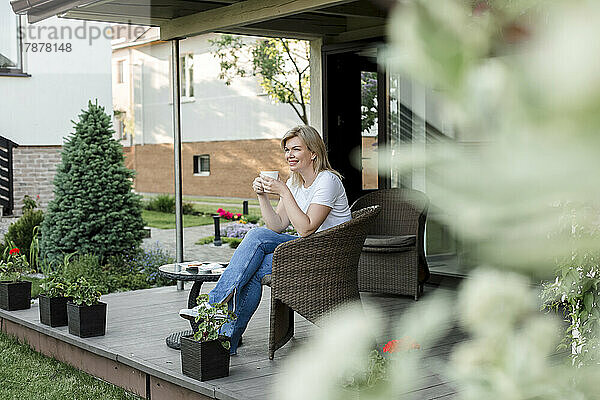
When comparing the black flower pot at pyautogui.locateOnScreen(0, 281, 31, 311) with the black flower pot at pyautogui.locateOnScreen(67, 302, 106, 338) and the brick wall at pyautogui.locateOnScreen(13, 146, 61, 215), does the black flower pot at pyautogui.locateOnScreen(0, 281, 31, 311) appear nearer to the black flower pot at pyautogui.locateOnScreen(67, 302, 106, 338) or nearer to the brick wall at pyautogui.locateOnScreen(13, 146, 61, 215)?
the black flower pot at pyautogui.locateOnScreen(67, 302, 106, 338)

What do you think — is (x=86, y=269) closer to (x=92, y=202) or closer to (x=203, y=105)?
(x=92, y=202)

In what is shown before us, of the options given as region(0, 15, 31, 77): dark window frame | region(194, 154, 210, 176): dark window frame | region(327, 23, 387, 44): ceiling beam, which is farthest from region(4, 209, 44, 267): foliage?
region(194, 154, 210, 176): dark window frame

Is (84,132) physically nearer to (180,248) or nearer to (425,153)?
(180,248)

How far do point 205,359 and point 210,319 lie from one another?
0.21 metres

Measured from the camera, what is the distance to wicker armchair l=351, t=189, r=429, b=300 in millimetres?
5891

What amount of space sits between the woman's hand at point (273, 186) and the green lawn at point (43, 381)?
136 centimetres

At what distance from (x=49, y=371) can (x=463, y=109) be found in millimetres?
4983

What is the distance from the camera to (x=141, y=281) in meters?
7.29

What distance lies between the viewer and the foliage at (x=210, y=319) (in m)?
3.74

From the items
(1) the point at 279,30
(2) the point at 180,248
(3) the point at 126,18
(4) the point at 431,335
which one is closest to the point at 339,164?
(1) the point at 279,30

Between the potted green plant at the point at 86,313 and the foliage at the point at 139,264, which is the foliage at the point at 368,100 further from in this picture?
the potted green plant at the point at 86,313

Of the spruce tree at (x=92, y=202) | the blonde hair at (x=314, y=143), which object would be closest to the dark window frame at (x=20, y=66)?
the spruce tree at (x=92, y=202)

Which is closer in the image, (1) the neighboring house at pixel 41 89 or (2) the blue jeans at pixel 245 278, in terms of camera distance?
(2) the blue jeans at pixel 245 278

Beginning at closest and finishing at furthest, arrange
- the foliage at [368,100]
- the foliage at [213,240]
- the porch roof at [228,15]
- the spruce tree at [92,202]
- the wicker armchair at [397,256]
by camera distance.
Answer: the porch roof at [228,15] → the wicker armchair at [397,256] → the foliage at [368,100] → the spruce tree at [92,202] → the foliage at [213,240]
